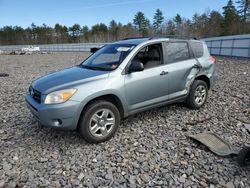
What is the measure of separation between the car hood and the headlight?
0.08m

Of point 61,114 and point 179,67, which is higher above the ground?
point 179,67

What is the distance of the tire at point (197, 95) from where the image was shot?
489 centimetres

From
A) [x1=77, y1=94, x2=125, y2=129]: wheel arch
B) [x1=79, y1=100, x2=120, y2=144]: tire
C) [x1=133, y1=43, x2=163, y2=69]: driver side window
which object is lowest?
[x1=79, y1=100, x2=120, y2=144]: tire

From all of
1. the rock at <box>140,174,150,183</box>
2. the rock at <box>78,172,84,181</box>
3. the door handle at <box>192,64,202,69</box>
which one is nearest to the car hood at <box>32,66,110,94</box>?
the rock at <box>78,172,84,181</box>

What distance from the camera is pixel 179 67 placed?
14.9 feet

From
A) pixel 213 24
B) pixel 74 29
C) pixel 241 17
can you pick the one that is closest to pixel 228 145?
pixel 213 24

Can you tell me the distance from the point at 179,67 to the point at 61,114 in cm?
254

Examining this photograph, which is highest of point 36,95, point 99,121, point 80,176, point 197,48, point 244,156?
point 197,48

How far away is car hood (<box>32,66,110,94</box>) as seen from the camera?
137 inches

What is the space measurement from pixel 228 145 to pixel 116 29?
64.7 metres

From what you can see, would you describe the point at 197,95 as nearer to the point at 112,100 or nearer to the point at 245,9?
the point at 112,100

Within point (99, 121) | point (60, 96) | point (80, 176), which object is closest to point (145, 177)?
point (80, 176)

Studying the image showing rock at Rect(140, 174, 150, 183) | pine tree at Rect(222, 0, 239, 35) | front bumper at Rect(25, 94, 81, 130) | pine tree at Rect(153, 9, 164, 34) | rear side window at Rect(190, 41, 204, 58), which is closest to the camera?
rock at Rect(140, 174, 150, 183)

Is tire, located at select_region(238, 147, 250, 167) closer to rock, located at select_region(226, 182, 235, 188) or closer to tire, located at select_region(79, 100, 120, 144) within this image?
rock, located at select_region(226, 182, 235, 188)
